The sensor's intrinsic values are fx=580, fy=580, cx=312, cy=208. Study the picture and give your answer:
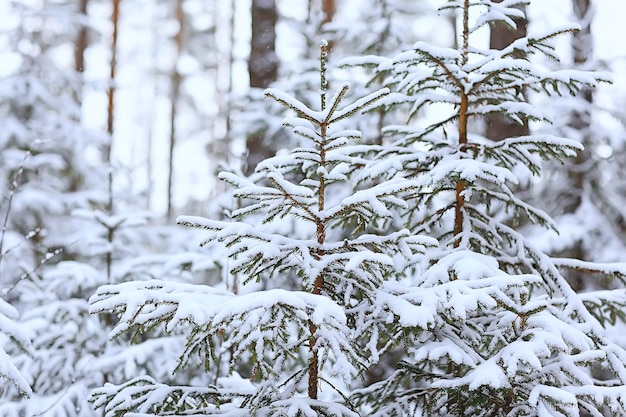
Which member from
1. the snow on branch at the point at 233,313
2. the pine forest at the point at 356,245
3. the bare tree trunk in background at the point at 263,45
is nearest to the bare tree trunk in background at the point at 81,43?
the pine forest at the point at 356,245

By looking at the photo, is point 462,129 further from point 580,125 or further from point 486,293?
point 580,125

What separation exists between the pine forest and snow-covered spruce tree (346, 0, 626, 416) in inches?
0.6

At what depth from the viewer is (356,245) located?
9.38 feet

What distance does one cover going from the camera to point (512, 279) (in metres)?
2.53

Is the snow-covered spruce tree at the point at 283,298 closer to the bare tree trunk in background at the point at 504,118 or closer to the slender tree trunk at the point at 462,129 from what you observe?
the slender tree trunk at the point at 462,129

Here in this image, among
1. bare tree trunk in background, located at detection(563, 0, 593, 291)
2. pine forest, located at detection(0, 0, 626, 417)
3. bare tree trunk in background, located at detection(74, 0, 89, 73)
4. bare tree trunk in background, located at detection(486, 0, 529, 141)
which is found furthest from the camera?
bare tree trunk in background, located at detection(74, 0, 89, 73)

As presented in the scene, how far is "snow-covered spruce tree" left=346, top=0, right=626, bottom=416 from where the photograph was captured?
2.49 m

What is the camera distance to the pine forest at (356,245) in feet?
8.44

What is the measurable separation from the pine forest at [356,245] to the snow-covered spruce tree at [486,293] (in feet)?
0.05

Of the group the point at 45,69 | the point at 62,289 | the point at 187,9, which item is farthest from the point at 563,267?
the point at 187,9

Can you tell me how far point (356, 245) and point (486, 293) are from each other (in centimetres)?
68

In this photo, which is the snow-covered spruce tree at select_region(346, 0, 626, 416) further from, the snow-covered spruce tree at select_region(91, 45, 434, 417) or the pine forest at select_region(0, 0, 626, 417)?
the snow-covered spruce tree at select_region(91, 45, 434, 417)

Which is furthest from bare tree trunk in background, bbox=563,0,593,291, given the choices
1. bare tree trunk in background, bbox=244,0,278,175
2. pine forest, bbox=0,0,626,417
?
bare tree trunk in background, bbox=244,0,278,175

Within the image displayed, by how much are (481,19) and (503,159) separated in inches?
34.5
